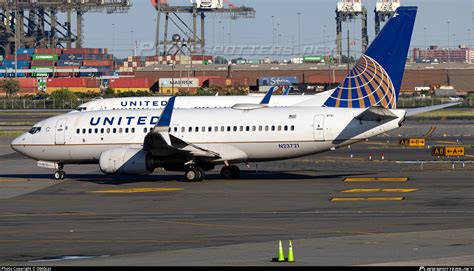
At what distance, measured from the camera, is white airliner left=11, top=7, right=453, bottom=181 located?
43062 mm

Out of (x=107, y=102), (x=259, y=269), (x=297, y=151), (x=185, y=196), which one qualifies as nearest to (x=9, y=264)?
(x=259, y=269)

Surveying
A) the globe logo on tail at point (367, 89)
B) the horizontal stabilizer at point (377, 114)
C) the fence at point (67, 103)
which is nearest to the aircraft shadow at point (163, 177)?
the globe logo on tail at point (367, 89)

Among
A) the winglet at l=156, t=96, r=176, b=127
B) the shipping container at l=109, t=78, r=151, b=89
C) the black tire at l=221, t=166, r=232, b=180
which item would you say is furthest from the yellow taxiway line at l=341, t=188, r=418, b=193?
the shipping container at l=109, t=78, r=151, b=89

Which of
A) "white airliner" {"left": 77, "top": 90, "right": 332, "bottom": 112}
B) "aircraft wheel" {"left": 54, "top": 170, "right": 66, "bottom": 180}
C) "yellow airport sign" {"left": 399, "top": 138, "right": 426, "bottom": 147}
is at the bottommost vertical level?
"aircraft wheel" {"left": 54, "top": 170, "right": 66, "bottom": 180}

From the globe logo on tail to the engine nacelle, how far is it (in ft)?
28.9

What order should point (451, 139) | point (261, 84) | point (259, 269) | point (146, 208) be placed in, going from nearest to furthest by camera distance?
point (259, 269), point (146, 208), point (451, 139), point (261, 84)

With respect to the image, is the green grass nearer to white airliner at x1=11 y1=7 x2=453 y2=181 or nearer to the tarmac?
the tarmac

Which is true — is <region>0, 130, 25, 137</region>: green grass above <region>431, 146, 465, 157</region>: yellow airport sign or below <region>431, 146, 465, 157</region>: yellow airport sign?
below

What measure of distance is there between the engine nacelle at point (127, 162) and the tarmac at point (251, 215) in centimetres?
79

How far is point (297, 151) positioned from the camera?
4375 cm

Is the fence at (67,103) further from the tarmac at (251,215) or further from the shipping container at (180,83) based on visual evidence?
the tarmac at (251,215)

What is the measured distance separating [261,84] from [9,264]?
151344 millimetres

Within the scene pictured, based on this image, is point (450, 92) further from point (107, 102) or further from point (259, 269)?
point (259, 269)

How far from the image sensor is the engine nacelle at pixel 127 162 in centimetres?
4388
